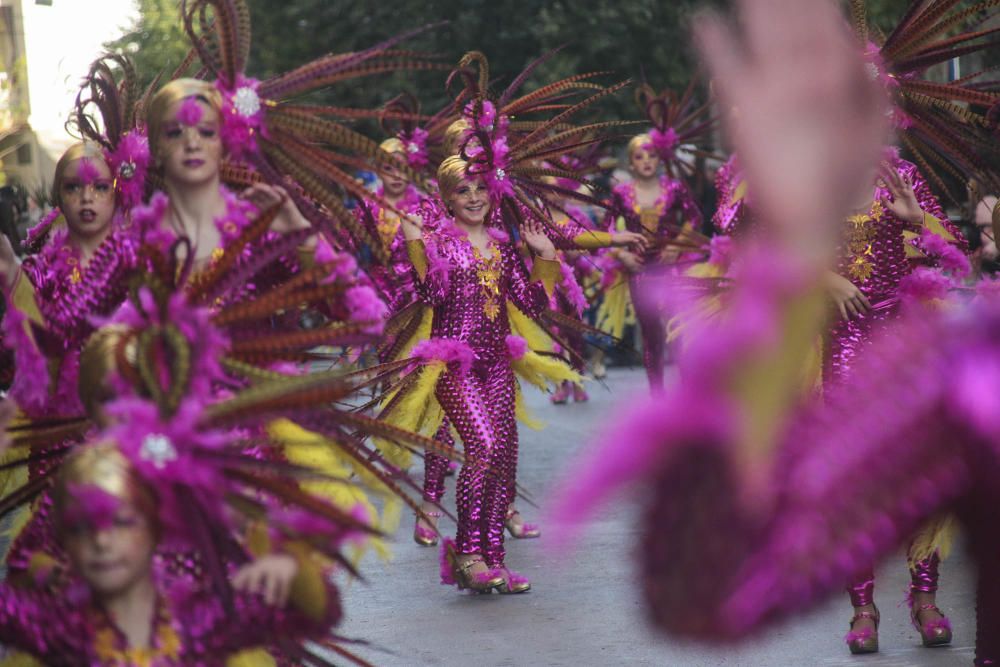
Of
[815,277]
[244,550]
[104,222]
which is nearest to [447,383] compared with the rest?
[104,222]

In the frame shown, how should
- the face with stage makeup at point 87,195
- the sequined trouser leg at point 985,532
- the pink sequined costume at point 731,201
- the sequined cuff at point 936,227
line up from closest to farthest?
1. the sequined trouser leg at point 985,532
2. the face with stage makeup at point 87,195
3. the sequined cuff at point 936,227
4. the pink sequined costume at point 731,201

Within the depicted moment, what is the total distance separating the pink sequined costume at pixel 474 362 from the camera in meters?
6.86

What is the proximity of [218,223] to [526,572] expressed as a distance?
3.72 metres

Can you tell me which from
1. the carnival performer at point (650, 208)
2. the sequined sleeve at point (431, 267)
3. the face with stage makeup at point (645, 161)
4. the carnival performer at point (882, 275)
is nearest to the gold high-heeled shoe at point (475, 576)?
the sequined sleeve at point (431, 267)

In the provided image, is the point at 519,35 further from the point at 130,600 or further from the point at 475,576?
the point at 130,600

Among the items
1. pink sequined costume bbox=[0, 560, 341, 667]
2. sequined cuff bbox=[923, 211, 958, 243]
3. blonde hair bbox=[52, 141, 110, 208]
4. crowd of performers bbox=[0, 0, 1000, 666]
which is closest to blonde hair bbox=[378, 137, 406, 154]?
crowd of performers bbox=[0, 0, 1000, 666]

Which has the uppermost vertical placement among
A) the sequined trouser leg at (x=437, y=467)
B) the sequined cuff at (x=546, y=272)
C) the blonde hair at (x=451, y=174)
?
the blonde hair at (x=451, y=174)

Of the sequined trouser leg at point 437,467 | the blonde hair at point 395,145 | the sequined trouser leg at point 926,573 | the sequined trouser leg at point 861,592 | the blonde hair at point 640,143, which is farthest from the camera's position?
the blonde hair at point 640,143

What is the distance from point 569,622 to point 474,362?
1.26 metres

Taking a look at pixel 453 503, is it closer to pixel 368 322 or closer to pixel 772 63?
pixel 368 322

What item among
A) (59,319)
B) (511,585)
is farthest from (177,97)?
(511,585)

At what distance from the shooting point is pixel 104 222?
511 centimetres

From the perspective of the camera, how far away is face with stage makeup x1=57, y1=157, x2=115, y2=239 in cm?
509

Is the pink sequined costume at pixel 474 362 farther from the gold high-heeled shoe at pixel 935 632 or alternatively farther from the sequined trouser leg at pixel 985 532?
the sequined trouser leg at pixel 985 532
